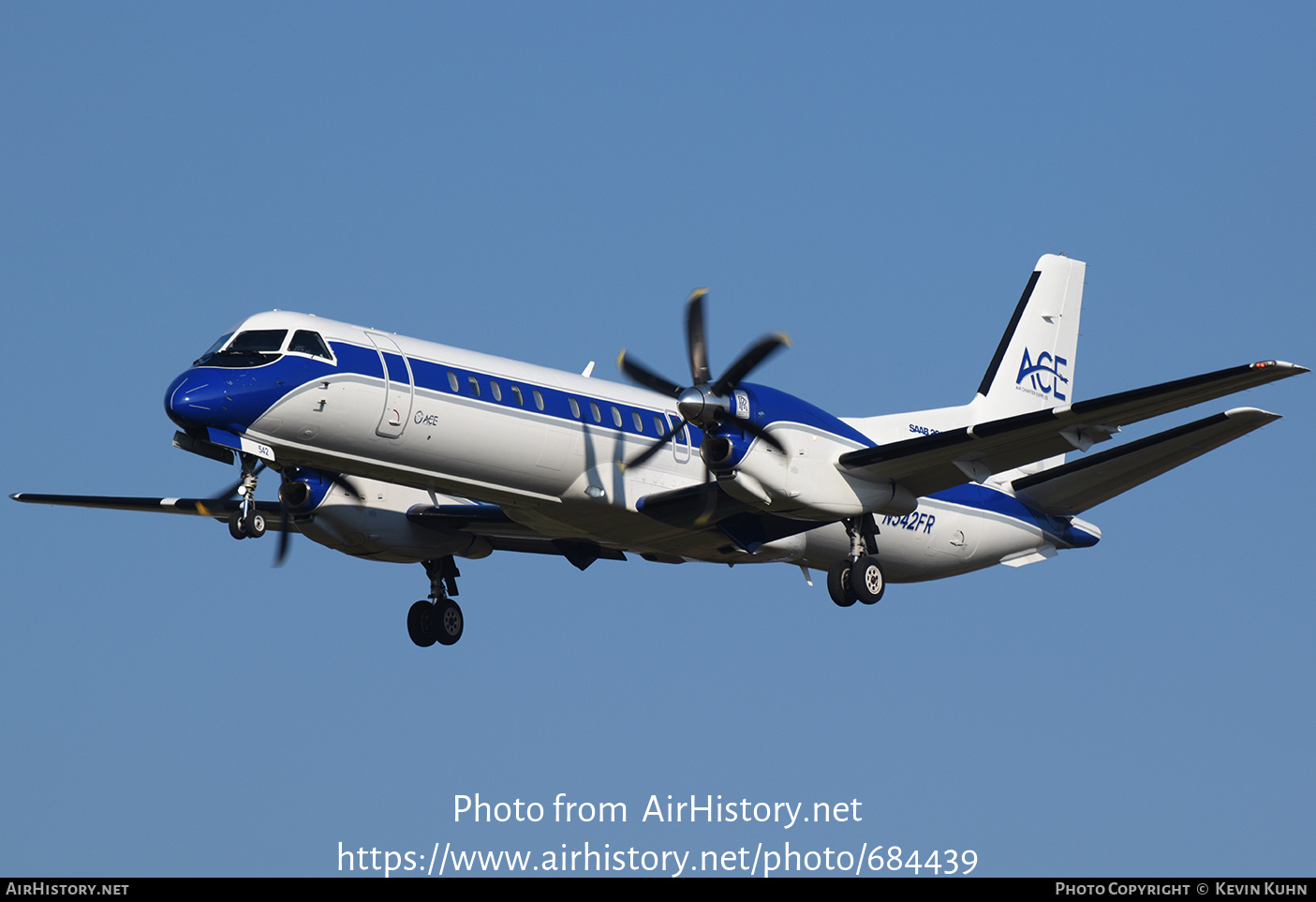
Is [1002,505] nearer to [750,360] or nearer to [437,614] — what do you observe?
[750,360]

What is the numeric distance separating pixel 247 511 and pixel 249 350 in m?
2.12

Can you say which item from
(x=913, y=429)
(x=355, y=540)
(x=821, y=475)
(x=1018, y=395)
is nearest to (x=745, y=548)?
(x=821, y=475)

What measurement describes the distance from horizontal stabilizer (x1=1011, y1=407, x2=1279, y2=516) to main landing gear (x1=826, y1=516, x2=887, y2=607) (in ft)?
13.5

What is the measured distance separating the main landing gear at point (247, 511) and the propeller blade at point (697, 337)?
6483 mm

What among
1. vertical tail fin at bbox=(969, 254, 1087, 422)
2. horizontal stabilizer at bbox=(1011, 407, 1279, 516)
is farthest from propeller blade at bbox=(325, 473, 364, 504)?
vertical tail fin at bbox=(969, 254, 1087, 422)

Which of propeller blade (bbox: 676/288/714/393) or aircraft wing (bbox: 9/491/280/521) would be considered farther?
aircraft wing (bbox: 9/491/280/521)

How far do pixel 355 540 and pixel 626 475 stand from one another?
5279 millimetres

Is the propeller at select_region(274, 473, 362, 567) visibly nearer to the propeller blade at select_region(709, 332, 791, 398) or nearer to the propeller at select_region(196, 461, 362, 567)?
the propeller at select_region(196, 461, 362, 567)

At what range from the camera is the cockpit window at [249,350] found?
808 inches

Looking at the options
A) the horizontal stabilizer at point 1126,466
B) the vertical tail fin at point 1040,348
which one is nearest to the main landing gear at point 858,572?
the horizontal stabilizer at point 1126,466

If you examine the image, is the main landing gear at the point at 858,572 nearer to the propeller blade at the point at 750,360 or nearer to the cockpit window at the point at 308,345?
the propeller blade at the point at 750,360

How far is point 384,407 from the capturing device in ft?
68.9

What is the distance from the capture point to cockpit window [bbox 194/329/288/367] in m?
20.5
